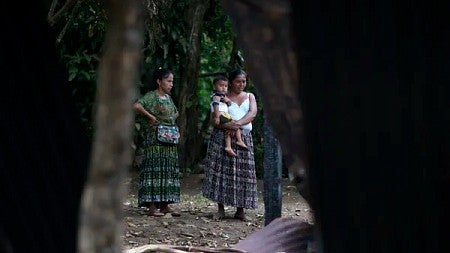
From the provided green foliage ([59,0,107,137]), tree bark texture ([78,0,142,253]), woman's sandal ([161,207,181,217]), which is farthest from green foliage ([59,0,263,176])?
tree bark texture ([78,0,142,253])

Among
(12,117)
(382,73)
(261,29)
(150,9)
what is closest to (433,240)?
(382,73)

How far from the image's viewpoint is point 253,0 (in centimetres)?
249

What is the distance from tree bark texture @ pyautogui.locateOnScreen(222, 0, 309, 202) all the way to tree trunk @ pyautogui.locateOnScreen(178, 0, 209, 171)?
1017 centimetres

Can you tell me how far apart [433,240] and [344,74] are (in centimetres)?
49

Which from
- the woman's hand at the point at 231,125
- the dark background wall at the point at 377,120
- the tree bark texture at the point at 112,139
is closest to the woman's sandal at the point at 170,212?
the woman's hand at the point at 231,125

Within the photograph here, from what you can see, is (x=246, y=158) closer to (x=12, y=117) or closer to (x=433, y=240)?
(x=12, y=117)

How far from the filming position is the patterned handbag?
8.45 m

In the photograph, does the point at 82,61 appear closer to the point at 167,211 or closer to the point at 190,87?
the point at 190,87

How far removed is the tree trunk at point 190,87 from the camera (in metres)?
12.9

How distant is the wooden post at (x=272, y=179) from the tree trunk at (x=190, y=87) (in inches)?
232

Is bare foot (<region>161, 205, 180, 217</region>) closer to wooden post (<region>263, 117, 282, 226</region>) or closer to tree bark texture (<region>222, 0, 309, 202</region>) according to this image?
wooden post (<region>263, 117, 282, 226</region>)

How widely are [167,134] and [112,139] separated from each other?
22.6 feet

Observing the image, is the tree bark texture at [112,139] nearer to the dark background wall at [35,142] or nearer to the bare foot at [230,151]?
the dark background wall at [35,142]

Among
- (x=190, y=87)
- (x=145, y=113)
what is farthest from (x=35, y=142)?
(x=190, y=87)
